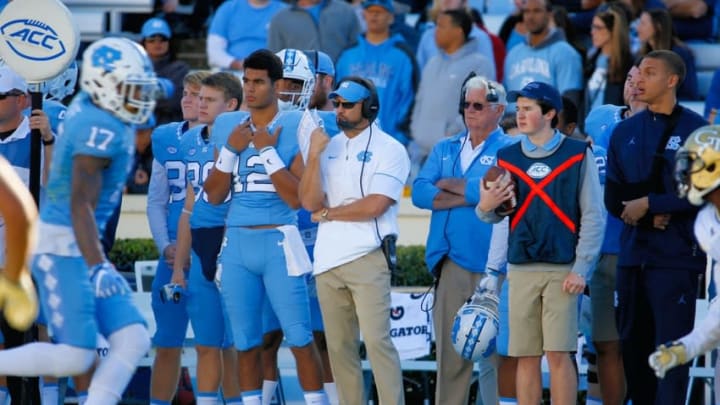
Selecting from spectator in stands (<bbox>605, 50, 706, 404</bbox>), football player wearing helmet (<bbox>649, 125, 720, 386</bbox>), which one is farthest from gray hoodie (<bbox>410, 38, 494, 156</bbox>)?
football player wearing helmet (<bbox>649, 125, 720, 386</bbox>)

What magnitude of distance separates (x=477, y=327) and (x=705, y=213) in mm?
1672

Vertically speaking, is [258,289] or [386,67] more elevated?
[386,67]

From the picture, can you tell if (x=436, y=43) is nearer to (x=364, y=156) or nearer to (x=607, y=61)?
(x=607, y=61)

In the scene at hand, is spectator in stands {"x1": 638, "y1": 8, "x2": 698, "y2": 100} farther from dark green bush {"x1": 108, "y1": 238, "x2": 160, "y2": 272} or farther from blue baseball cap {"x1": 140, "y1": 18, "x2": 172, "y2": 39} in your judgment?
dark green bush {"x1": 108, "y1": 238, "x2": 160, "y2": 272}

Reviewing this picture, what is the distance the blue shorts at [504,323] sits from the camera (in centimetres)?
909

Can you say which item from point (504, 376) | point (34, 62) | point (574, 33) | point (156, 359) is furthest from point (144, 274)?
point (574, 33)

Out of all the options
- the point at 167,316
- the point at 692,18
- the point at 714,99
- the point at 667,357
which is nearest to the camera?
the point at 667,357

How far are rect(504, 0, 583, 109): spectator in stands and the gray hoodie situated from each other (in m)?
0.37

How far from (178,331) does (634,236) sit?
295 centimetres

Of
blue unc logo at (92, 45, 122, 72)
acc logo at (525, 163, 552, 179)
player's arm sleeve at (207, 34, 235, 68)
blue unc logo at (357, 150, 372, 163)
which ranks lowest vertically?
acc logo at (525, 163, 552, 179)

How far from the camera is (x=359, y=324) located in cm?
934

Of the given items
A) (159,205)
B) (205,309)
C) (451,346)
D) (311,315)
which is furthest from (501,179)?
(159,205)

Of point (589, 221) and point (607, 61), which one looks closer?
point (589, 221)

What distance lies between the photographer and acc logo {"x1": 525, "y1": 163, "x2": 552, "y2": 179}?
889cm
